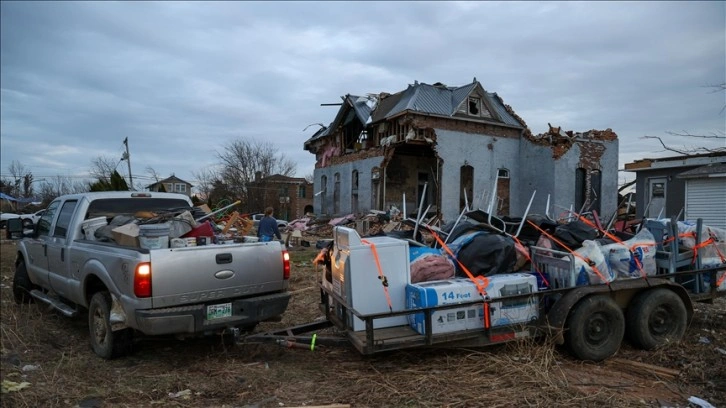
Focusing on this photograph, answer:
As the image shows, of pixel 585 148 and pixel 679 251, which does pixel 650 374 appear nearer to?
pixel 679 251

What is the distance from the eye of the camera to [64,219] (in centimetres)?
607

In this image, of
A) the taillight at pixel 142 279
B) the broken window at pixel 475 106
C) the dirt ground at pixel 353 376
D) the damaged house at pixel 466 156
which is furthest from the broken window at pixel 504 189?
the taillight at pixel 142 279

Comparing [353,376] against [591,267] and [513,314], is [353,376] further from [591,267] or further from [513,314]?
[591,267]

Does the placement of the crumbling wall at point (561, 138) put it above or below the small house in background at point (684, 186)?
above

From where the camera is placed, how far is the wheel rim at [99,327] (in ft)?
16.3

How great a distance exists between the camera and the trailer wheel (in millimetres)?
4910

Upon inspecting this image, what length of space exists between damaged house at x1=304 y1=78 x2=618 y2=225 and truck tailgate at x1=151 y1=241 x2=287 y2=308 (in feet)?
55.5

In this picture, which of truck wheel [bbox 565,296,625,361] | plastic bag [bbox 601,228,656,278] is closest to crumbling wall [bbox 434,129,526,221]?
plastic bag [bbox 601,228,656,278]

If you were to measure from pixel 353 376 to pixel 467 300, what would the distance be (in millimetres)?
1275

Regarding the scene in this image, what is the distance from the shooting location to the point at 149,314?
4.23 m

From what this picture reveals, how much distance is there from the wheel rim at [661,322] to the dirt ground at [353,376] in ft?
0.61

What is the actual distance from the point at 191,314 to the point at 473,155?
2022 centimetres

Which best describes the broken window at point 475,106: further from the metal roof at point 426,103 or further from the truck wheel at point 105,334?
the truck wheel at point 105,334

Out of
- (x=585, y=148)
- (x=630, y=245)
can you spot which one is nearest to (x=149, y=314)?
(x=630, y=245)
